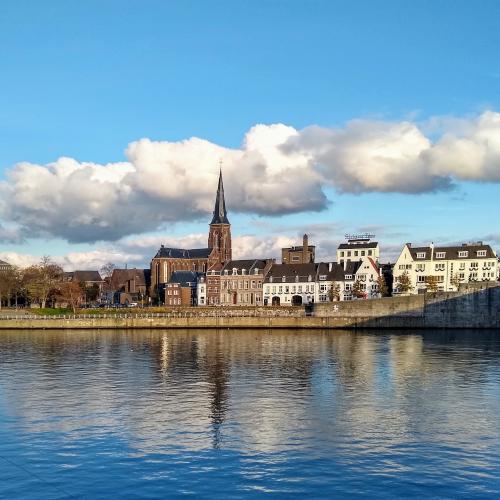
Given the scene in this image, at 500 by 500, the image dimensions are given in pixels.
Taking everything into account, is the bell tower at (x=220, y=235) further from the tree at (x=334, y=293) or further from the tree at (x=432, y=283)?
the tree at (x=432, y=283)

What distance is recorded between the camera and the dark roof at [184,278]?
557 ft

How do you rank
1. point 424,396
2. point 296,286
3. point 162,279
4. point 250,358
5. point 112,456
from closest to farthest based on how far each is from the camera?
1. point 112,456
2. point 424,396
3. point 250,358
4. point 296,286
5. point 162,279

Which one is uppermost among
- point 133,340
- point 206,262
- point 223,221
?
point 223,221

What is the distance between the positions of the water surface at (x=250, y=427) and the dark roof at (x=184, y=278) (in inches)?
4020

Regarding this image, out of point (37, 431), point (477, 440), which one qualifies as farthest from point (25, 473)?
point (477, 440)

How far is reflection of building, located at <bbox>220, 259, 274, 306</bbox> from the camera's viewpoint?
156875mm

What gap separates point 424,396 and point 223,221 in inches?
5988

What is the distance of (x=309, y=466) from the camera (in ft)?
91.0

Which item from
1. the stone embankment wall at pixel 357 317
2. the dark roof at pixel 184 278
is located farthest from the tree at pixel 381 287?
the dark roof at pixel 184 278

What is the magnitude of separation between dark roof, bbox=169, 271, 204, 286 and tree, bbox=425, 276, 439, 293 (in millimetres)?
59525

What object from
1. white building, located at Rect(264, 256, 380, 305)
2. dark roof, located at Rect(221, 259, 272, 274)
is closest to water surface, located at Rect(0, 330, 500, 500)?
white building, located at Rect(264, 256, 380, 305)

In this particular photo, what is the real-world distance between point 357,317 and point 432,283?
2719 cm

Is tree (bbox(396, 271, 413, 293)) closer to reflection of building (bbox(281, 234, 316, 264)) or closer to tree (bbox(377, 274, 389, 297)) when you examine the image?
tree (bbox(377, 274, 389, 297))

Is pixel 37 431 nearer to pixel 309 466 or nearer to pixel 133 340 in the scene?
pixel 309 466
